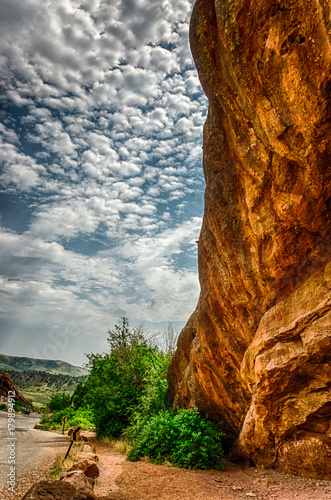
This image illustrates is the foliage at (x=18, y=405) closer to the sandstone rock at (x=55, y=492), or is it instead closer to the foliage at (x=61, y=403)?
the foliage at (x=61, y=403)

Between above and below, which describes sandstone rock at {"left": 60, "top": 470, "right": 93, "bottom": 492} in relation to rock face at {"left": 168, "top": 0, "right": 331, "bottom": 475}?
below

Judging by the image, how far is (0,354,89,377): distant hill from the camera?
148000 mm

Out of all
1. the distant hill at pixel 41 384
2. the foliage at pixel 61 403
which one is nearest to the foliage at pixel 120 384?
the foliage at pixel 61 403

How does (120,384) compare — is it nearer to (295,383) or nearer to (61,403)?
(295,383)

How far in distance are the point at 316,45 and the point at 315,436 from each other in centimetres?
888

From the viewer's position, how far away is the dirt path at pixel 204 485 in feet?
21.5

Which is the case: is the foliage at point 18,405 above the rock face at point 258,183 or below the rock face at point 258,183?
below

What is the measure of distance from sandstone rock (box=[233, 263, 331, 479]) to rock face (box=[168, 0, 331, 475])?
57 mm

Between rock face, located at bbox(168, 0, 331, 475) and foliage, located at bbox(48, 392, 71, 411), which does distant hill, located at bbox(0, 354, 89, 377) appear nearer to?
foliage, located at bbox(48, 392, 71, 411)

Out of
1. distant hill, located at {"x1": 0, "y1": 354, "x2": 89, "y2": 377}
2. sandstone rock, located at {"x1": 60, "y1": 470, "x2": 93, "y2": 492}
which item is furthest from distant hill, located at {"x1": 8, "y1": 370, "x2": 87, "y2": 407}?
sandstone rock, located at {"x1": 60, "y1": 470, "x2": 93, "y2": 492}

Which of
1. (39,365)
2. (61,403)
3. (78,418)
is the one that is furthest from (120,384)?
(39,365)

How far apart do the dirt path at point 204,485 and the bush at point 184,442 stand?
501 millimetres

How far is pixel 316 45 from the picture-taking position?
6055 millimetres

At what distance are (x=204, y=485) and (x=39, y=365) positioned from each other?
7343 inches
